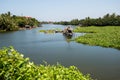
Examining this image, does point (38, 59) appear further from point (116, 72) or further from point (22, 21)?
point (22, 21)

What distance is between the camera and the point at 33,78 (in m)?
3.51

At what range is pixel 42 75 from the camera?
3.70 m

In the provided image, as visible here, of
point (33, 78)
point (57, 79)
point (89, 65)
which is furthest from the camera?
point (89, 65)

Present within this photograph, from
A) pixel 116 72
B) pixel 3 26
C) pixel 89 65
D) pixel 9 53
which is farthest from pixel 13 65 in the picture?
pixel 3 26

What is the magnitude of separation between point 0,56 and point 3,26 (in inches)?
2461

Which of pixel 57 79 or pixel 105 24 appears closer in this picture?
pixel 57 79

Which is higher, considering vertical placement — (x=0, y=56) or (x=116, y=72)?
(x=0, y=56)

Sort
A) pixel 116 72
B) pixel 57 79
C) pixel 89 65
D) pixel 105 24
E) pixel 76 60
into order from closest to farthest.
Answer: pixel 57 79, pixel 116 72, pixel 89 65, pixel 76 60, pixel 105 24

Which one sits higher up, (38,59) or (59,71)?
(59,71)

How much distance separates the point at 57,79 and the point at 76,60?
1377cm

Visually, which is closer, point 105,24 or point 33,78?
point 33,78

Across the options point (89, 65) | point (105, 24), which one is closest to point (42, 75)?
point (89, 65)

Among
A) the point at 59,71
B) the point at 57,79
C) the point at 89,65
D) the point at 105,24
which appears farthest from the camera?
the point at 105,24

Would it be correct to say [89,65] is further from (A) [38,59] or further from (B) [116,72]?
(A) [38,59]
